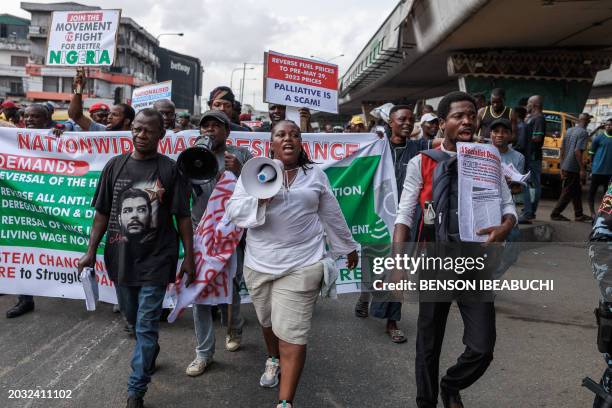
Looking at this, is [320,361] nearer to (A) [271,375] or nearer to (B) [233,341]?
(A) [271,375]

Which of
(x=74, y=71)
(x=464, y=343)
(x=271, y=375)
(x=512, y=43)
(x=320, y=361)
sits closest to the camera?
(x=464, y=343)

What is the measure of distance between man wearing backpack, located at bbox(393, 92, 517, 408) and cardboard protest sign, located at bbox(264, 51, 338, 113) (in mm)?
3225

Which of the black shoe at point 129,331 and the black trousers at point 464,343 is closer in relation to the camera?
the black trousers at point 464,343

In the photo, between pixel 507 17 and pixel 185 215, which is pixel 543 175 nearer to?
pixel 507 17

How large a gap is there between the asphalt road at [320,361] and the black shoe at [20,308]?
0.25 ft

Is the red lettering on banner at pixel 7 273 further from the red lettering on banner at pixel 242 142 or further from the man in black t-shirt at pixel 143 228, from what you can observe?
the red lettering on banner at pixel 242 142

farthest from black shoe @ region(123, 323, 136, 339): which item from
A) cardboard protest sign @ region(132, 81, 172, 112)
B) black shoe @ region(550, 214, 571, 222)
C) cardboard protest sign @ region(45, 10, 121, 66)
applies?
black shoe @ region(550, 214, 571, 222)

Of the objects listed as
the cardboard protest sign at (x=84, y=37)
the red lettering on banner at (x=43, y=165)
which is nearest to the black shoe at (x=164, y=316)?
the red lettering on banner at (x=43, y=165)

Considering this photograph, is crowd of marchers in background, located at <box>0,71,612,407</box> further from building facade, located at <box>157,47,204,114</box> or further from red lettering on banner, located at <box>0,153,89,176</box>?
building facade, located at <box>157,47,204,114</box>

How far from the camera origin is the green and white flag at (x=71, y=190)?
4863mm

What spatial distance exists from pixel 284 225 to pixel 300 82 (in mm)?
3511

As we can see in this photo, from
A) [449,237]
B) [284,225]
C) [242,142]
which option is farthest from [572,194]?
[284,225]

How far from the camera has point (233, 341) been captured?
4.18m

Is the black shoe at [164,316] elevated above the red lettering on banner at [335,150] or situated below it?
below
